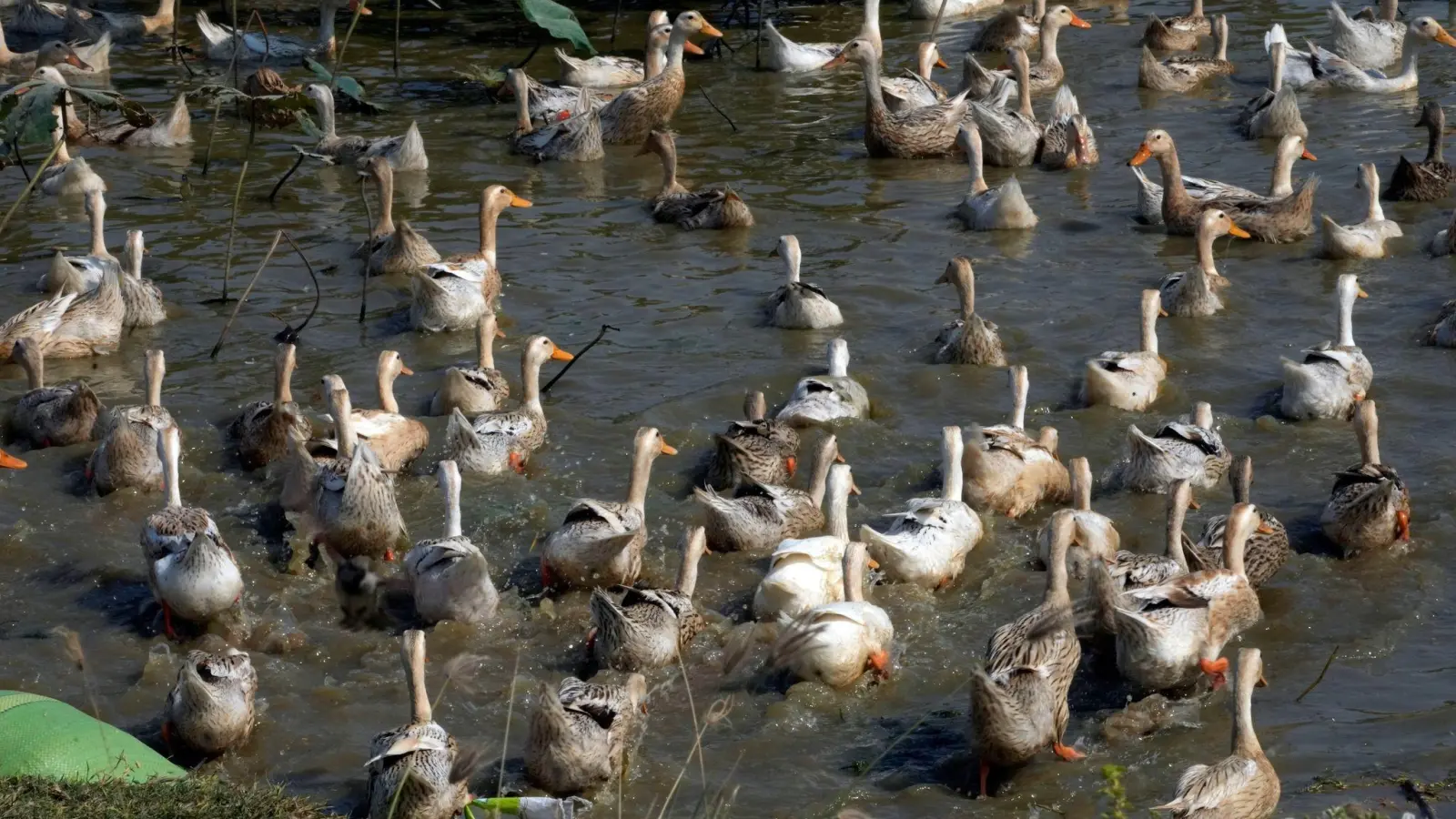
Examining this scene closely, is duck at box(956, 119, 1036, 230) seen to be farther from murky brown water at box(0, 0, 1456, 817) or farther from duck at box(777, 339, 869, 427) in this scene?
duck at box(777, 339, 869, 427)

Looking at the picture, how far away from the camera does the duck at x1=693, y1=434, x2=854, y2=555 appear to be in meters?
8.97

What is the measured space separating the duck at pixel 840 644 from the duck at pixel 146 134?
10263 millimetres

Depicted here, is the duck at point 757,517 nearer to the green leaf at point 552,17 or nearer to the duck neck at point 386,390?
the duck neck at point 386,390

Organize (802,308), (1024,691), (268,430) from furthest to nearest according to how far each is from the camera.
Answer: (802,308) → (268,430) → (1024,691)

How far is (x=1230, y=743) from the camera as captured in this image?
279 inches

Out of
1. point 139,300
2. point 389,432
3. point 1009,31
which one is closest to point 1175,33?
point 1009,31

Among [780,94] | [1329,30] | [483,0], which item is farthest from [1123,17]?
[483,0]

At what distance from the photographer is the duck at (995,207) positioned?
13.3 m

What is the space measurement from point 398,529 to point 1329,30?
511 inches

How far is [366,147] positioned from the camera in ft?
50.2

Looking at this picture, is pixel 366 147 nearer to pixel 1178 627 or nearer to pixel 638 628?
pixel 638 628

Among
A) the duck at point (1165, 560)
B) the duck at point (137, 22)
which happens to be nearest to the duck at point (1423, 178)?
the duck at point (1165, 560)

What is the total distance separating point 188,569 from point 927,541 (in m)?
3.36

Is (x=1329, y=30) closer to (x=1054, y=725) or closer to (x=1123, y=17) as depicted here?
(x=1123, y=17)
